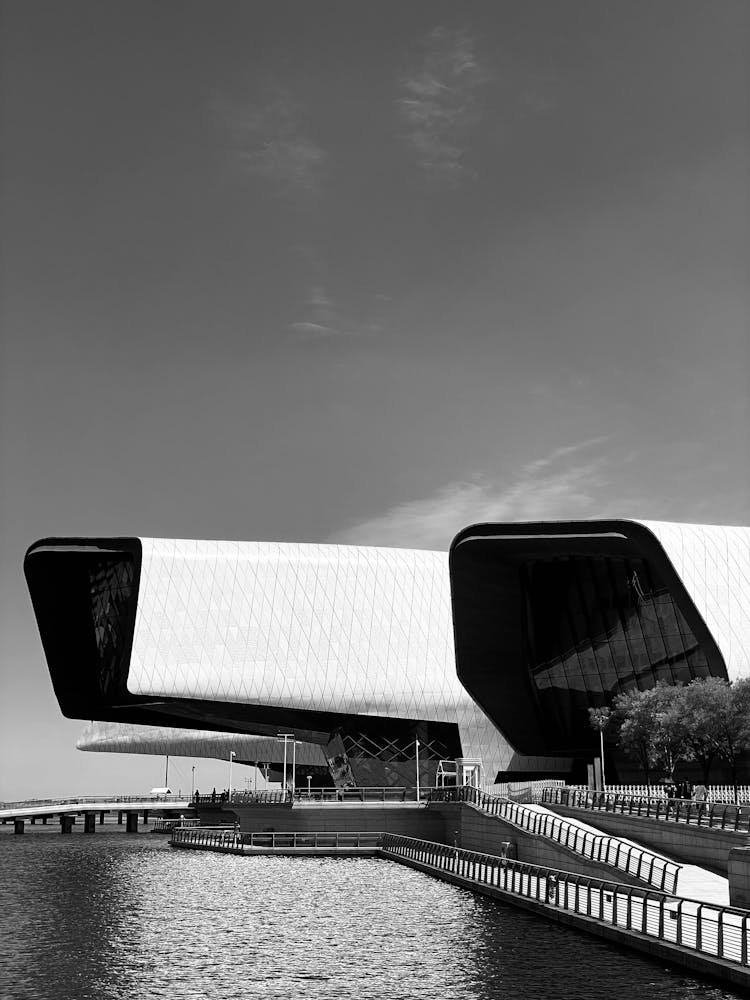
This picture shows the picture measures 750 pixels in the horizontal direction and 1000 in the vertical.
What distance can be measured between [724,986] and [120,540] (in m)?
75.5

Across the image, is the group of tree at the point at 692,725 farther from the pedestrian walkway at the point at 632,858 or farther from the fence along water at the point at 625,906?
the fence along water at the point at 625,906

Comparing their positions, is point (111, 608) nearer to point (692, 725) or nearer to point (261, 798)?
point (261, 798)

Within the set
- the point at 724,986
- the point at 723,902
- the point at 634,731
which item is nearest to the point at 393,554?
the point at 634,731

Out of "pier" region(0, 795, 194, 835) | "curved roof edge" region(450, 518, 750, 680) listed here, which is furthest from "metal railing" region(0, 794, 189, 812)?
"curved roof edge" region(450, 518, 750, 680)

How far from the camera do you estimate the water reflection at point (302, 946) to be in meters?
22.3

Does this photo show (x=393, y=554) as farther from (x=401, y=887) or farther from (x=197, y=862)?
(x=401, y=887)

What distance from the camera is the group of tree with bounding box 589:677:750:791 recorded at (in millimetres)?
53969

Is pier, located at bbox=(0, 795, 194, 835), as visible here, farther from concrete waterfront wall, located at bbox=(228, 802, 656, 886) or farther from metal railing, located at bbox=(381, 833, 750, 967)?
metal railing, located at bbox=(381, 833, 750, 967)

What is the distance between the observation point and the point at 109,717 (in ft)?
344

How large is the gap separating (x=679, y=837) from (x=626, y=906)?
621 centimetres

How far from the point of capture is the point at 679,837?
33.7 metres

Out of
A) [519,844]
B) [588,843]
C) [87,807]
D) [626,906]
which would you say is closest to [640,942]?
[626,906]

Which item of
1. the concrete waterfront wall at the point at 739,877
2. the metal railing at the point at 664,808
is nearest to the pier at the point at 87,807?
the metal railing at the point at 664,808

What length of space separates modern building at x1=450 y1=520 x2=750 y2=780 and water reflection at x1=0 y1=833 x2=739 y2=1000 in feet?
97.6
